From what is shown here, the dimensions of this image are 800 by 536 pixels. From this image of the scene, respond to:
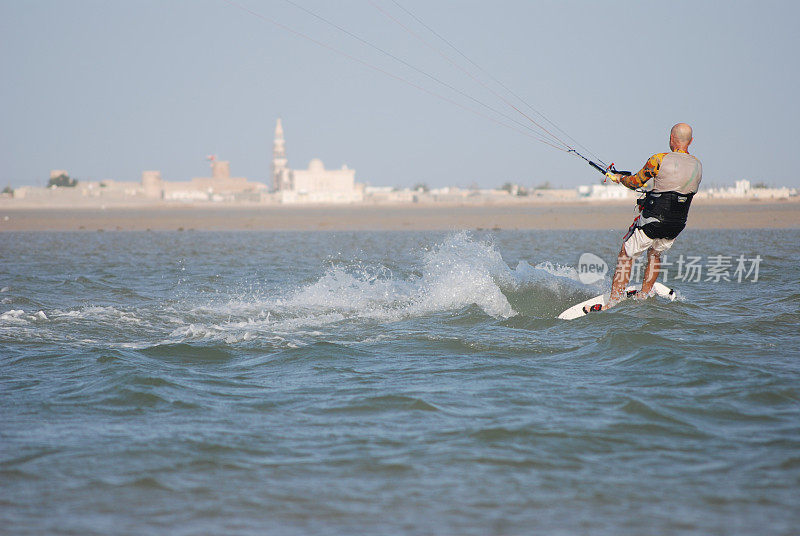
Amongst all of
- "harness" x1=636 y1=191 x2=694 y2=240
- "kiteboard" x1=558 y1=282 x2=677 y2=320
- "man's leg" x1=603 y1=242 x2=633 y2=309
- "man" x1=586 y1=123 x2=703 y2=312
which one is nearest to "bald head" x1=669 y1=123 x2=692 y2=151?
"man" x1=586 y1=123 x2=703 y2=312

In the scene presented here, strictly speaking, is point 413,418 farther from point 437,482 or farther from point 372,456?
point 437,482

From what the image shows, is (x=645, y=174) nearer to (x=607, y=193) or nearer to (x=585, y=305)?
(x=585, y=305)

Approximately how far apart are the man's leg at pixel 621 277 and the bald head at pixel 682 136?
4.07 feet

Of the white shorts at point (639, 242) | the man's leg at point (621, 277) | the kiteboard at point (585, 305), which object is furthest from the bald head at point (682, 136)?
the kiteboard at point (585, 305)

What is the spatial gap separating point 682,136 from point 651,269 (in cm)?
157

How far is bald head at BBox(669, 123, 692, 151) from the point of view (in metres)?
8.77

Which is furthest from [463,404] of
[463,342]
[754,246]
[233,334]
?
[754,246]

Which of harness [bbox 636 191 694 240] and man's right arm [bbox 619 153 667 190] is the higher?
man's right arm [bbox 619 153 667 190]

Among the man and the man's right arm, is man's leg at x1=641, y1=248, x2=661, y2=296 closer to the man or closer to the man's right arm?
the man

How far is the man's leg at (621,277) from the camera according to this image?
9250 millimetres

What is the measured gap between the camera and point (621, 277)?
9305 mm

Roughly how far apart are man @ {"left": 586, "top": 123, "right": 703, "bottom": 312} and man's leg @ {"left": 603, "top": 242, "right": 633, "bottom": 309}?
137 mm

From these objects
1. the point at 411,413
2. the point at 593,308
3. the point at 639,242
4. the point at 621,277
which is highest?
the point at 639,242

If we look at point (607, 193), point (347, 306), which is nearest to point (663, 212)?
point (347, 306)
